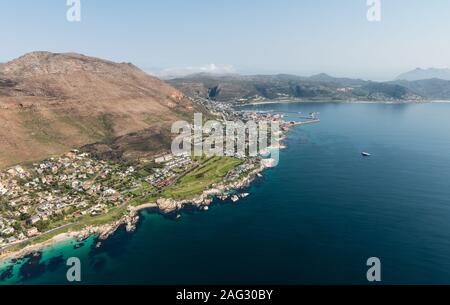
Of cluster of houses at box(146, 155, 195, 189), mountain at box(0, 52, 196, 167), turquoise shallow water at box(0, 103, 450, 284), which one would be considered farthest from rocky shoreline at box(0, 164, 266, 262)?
mountain at box(0, 52, 196, 167)

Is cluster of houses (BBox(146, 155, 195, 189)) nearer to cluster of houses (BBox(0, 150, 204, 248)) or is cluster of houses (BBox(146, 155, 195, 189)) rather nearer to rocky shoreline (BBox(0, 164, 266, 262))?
cluster of houses (BBox(0, 150, 204, 248))

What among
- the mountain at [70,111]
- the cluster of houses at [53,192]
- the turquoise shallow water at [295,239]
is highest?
the mountain at [70,111]

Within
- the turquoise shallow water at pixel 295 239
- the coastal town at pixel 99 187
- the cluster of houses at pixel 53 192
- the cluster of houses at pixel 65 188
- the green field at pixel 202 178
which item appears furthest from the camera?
the green field at pixel 202 178

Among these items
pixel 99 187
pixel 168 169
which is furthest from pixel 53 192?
pixel 168 169

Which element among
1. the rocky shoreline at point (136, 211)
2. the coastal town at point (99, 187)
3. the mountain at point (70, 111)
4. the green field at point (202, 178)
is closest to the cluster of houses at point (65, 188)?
the coastal town at point (99, 187)

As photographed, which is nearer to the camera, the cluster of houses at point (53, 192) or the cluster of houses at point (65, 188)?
the cluster of houses at point (53, 192)

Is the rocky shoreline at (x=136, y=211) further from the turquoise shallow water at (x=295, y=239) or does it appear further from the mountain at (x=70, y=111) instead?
the mountain at (x=70, y=111)

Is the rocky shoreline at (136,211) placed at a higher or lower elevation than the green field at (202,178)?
lower
